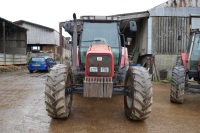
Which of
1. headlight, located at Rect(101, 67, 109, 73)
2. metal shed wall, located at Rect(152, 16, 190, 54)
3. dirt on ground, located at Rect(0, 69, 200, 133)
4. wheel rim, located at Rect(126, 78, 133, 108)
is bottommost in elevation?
dirt on ground, located at Rect(0, 69, 200, 133)

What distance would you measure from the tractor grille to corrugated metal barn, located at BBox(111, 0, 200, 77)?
10.4 meters

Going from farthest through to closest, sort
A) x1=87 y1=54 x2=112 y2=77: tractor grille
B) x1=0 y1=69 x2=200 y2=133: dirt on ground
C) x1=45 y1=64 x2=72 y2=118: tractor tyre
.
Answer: x1=87 y1=54 x2=112 y2=77: tractor grille, x1=45 y1=64 x2=72 y2=118: tractor tyre, x1=0 y1=69 x2=200 y2=133: dirt on ground

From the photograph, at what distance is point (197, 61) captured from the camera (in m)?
9.12

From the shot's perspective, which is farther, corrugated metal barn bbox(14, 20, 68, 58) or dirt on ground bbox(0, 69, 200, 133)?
corrugated metal barn bbox(14, 20, 68, 58)

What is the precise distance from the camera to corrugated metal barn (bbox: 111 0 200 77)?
52.6ft

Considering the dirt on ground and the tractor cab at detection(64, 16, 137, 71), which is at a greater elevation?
the tractor cab at detection(64, 16, 137, 71)

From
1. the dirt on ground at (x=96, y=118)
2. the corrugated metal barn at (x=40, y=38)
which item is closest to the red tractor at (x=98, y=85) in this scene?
the dirt on ground at (x=96, y=118)

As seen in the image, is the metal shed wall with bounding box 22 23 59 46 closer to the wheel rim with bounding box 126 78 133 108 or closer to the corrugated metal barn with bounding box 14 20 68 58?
the corrugated metal barn with bounding box 14 20 68 58

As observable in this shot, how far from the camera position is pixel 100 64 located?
238 inches

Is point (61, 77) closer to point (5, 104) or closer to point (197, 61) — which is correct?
point (5, 104)

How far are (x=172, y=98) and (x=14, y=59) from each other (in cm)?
2237

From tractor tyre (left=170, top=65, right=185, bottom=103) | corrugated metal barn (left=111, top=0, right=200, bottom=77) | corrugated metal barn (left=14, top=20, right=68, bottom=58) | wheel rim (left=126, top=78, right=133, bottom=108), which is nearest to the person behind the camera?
wheel rim (left=126, top=78, right=133, bottom=108)

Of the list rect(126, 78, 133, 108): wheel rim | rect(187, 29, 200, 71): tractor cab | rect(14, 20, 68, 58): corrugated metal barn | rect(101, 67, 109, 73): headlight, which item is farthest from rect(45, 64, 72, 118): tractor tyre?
rect(14, 20, 68, 58): corrugated metal barn

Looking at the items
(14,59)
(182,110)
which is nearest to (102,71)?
(182,110)
